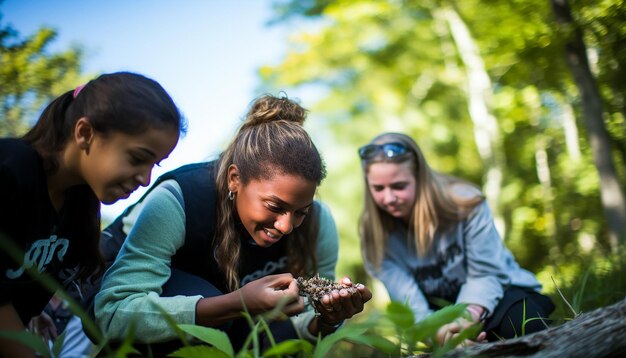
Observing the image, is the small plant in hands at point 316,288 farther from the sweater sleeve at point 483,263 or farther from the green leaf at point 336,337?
the sweater sleeve at point 483,263

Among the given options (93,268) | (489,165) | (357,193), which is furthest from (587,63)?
(357,193)

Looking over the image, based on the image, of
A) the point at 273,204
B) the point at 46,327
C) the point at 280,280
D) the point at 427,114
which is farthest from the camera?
the point at 427,114

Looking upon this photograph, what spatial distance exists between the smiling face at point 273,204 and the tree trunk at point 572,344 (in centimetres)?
89

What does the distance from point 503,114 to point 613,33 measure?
8.68 meters

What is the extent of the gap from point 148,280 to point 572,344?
139 centimetres

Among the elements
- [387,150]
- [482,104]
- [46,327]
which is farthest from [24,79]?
[482,104]

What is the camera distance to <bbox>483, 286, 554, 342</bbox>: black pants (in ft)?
8.80

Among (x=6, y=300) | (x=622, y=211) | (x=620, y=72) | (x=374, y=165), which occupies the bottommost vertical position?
(x=622, y=211)

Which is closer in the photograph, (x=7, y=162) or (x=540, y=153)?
(x=7, y=162)

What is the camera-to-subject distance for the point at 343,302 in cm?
187

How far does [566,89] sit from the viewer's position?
5168 millimetres

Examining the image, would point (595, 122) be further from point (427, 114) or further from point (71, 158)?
point (427, 114)

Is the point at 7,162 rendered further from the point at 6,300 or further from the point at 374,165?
the point at 374,165

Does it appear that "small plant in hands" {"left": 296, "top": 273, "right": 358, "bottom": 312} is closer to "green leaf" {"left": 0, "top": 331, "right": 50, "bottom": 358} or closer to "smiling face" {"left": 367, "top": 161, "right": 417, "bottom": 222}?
"green leaf" {"left": 0, "top": 331, "right": 50, "bottom": 358}
